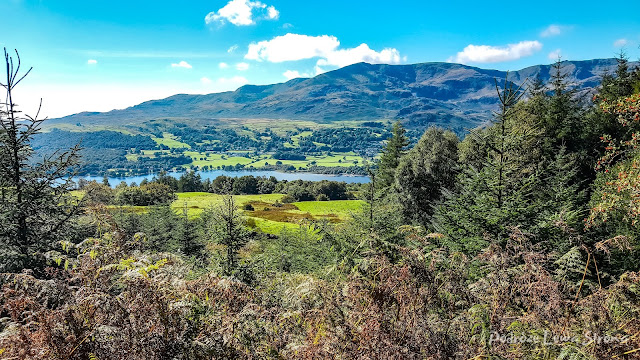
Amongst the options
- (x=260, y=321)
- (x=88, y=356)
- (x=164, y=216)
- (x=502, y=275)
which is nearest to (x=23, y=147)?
(x=88, y=356)

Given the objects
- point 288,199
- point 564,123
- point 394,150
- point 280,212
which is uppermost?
point 564,123

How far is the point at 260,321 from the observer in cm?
421

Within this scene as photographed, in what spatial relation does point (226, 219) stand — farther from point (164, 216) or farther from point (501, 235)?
point (164, 216)

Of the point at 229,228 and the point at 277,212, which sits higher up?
the point at 229,228

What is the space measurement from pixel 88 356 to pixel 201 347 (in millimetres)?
1072

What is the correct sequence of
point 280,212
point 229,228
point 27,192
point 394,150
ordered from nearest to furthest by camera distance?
point 27,192
point 229,228
point 394,150
point 280,212

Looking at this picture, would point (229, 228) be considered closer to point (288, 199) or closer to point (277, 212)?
point (277, 212)

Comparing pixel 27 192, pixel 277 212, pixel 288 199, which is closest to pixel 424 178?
pixel 27 192

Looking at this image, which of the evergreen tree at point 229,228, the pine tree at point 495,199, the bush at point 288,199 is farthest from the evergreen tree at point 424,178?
the bush at point 288,199

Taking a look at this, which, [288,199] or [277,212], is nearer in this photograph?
[277,212]

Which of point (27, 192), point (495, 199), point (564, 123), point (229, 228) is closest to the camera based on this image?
point (27, 192)

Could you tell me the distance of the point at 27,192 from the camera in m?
10.4

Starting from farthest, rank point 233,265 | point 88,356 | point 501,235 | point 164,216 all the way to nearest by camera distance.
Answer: point 164,216 → point 233,265 → point 501,235 → point 88,356

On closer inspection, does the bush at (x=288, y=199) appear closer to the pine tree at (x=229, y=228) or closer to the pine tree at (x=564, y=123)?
the pine tree at (x=564, y=123)
